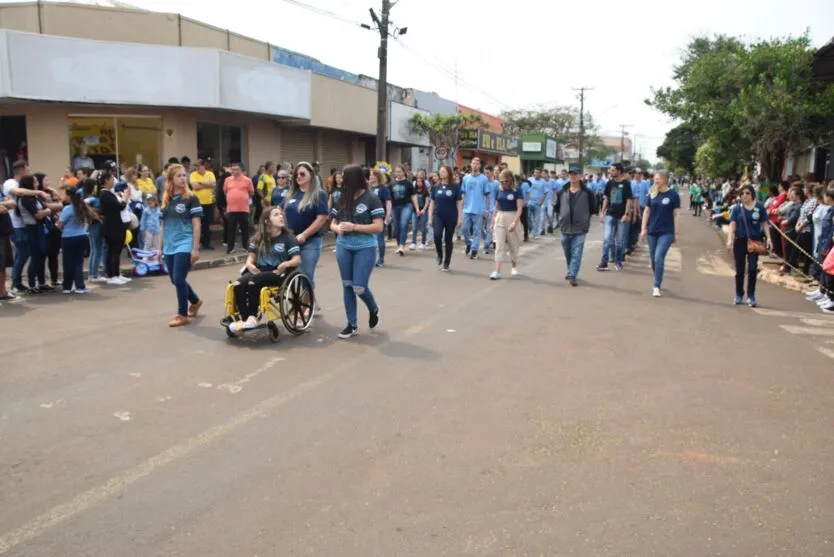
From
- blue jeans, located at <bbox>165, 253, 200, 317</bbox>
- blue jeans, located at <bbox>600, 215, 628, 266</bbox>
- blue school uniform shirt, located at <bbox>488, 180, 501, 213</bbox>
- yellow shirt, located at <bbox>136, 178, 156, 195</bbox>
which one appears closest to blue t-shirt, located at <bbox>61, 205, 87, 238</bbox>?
blue jeans, located at <bbox>165, 253, 200, 317</bbox>

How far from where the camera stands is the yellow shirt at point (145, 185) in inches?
520

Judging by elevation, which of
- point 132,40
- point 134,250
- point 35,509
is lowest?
point 35,509

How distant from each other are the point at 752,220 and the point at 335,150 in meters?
18.5

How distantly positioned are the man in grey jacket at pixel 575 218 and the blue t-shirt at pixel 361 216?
4932 millimetres

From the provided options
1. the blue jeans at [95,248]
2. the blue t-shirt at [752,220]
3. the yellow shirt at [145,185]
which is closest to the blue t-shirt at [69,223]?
the blue jeans at [95,248]

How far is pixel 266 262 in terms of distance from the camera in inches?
290

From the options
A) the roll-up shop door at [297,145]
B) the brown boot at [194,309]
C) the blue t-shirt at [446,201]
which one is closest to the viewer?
the brown boot at [194,309]

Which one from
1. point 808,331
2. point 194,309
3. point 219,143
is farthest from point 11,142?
point 808,331

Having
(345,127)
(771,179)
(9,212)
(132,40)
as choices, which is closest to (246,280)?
(9,212)

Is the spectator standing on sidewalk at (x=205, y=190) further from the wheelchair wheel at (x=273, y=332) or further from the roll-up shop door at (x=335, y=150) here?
the roll-up shop door at (x=335, y=150)

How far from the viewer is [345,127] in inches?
968

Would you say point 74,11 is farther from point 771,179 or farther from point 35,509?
point 771,179

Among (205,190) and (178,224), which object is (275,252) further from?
(205,190)

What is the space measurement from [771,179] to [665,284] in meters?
14.4
